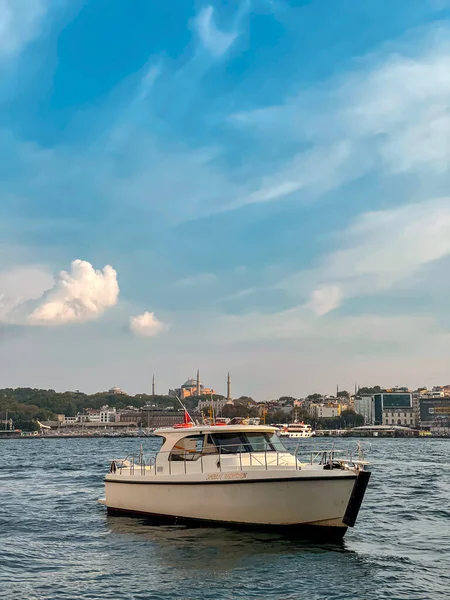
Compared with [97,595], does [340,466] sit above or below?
above

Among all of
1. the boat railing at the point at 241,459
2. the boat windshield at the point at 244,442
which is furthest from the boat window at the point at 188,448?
the boat windshield at the point at 244,442

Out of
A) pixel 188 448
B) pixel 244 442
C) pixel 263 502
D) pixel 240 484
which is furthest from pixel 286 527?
pixel 188 448

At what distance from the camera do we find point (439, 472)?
43938 mm

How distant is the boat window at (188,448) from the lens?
20352 mm

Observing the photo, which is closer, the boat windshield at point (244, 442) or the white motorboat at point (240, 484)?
the white motorboat at point (240, 484)

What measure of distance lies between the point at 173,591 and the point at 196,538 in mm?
4450

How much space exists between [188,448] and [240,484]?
10.1 ft

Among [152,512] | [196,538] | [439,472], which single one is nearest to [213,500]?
[196,538]

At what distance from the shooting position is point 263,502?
701 inches

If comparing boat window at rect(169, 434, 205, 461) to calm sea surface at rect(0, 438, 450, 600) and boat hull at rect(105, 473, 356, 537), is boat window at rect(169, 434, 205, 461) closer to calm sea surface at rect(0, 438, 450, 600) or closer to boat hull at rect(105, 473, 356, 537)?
boat hull at rect(105, 473, 356, 537)

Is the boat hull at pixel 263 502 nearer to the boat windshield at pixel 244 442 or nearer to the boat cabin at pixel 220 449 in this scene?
the boat cabin at pixel 220 449

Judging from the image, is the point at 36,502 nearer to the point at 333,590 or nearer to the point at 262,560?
the point at 262,560

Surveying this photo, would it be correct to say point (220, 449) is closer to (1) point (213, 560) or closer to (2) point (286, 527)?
(2) point (286, 527)

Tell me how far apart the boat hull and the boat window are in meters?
1.08
